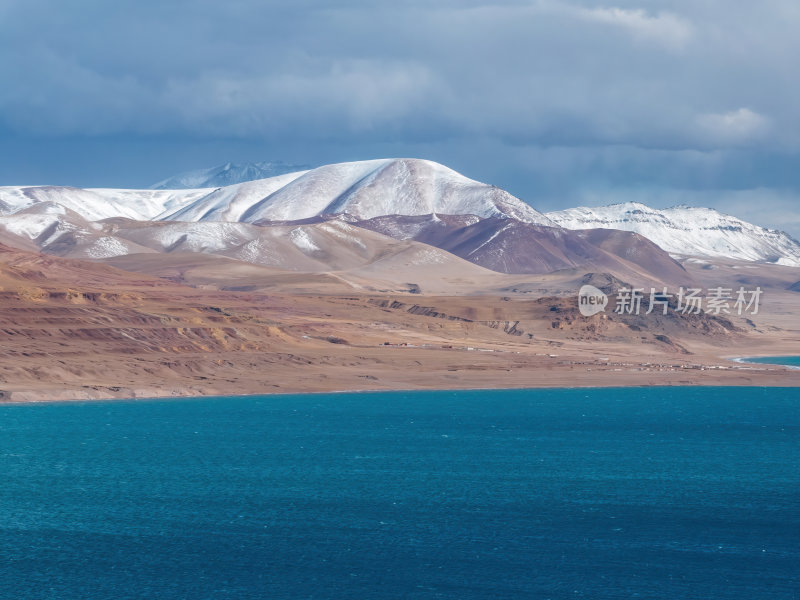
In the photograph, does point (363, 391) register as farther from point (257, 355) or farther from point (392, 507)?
point (392, 507)

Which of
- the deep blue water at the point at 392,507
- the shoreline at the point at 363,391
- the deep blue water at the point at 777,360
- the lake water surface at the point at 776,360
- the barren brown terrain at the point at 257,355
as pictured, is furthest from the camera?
the deep blue water at the point at 777,360

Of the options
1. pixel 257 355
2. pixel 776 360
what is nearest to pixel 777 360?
pixel 776 360

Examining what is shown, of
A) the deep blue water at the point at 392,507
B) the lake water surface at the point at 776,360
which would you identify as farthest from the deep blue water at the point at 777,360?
the deep blue water at the point at 392,507

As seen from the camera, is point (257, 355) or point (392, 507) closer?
point (392, 507)

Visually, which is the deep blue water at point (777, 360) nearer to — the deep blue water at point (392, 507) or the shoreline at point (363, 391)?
the shoreline at point (363, 391)

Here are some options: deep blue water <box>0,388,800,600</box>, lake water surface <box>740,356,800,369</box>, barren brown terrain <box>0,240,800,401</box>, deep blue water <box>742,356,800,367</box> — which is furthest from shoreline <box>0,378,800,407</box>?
deep blue water <box>742,356,800,367</box>

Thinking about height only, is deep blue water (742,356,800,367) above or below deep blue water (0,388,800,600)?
above

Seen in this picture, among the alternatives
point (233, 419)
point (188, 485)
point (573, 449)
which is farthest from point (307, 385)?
point (188, 485)

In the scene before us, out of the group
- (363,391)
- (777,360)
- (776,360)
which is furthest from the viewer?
(777,360)

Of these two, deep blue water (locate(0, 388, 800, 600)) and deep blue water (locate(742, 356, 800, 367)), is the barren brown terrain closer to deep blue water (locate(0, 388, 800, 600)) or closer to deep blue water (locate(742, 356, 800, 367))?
deep blue water (locate(742, 356, 800, 367))
